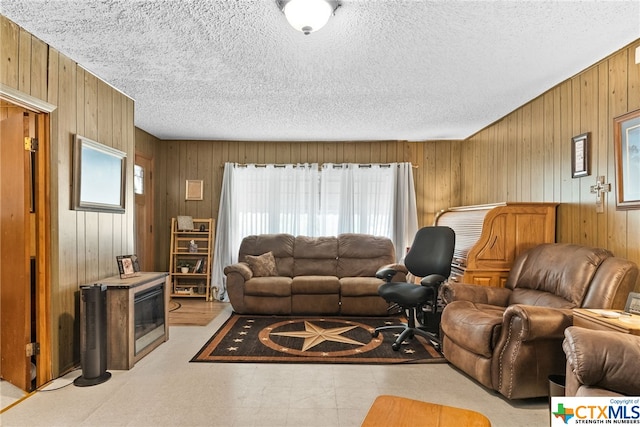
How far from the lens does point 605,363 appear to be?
1.64 meters

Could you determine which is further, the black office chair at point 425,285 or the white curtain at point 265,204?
the white curtain at point 265,204

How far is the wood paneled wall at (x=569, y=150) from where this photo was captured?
261 cm

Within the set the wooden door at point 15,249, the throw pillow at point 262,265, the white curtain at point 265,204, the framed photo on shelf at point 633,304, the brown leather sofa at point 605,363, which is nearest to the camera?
the brown leather sofa at point 605,363

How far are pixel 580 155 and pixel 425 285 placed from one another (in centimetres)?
167

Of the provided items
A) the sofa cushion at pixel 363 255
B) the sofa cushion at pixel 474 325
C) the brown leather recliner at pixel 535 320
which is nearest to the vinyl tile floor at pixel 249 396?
the brown leather recliner at pixel 535 320

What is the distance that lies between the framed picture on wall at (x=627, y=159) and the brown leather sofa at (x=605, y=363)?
1.29 m

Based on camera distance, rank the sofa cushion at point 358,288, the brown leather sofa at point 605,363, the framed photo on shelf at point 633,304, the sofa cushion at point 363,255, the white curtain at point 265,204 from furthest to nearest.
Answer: the white curtain at point 265,204 → the sofa cushion at point 363,255 → the sofa cushion at point 358,288 → the framed photo on shelf at point 633,304 → the brown leather sofa at point 605,363

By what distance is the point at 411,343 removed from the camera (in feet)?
11.6

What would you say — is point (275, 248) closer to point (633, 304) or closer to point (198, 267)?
point (198, 267)

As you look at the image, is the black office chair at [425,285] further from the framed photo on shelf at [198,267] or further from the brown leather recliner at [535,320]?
the framed photo on shelf at [198,267]

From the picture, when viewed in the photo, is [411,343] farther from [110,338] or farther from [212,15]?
[212,15]

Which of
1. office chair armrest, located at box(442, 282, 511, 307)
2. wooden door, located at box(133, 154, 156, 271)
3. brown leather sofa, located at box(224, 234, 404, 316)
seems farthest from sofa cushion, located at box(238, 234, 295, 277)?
office chair armrest, located at box(442, 282, 511, 307)

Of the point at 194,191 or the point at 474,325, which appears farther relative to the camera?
the point at 194,191

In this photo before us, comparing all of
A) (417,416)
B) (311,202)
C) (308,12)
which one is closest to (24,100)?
(308,12)
